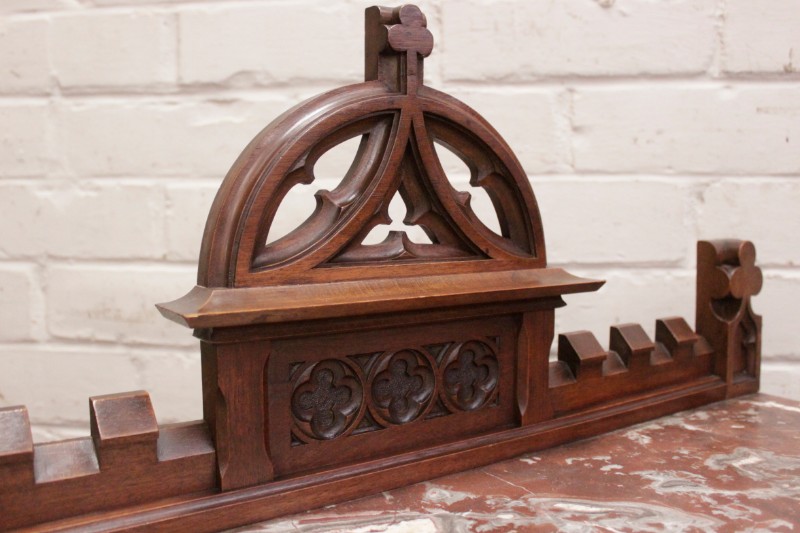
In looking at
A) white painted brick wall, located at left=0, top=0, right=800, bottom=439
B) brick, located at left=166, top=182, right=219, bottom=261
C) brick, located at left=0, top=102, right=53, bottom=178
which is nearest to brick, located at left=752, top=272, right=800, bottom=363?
white painted brick wall, located at left=0, top=0, right=800, bottom=439

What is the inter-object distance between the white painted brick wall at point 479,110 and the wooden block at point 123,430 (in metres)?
0.60

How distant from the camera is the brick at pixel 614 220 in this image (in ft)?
3.61

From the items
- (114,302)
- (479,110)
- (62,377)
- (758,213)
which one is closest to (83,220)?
(114,302)

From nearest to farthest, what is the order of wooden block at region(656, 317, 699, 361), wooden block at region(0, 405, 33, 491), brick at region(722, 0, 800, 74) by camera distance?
wooden block at region(0, 405, 33, 491) → wooden block at region(656, 317, 699, 361) → brick at region(722, 0, 800, 74)

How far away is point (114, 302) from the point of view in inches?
45.8

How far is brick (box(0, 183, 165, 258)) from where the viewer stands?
1.13 metres

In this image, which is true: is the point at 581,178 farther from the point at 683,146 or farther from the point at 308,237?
the point at 308,237

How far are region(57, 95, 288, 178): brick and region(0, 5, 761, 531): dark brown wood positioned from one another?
1.60 feet

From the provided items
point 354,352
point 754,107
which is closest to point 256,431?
point 354,352

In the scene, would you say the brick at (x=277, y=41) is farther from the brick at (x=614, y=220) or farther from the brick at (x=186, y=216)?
the brick at (x=614, y=220)

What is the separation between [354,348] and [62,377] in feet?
2.41

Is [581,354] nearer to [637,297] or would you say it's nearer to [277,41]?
[637,297]

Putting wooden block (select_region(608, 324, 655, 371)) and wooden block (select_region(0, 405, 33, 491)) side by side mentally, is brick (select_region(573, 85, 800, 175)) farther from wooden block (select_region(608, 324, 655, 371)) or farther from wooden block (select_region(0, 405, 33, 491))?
wooden block (select_region(0, 405, 33, 491))

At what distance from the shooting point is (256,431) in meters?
0.59
